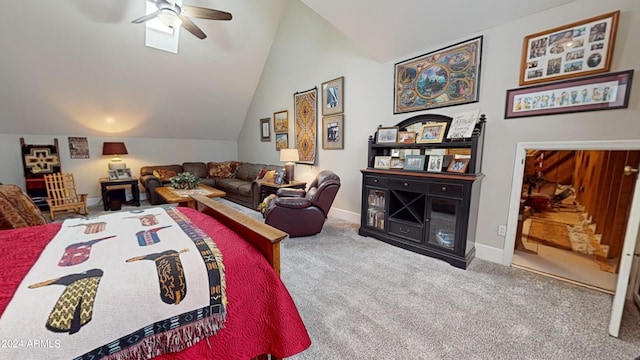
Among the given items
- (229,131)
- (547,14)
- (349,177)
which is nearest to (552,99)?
(547,14)

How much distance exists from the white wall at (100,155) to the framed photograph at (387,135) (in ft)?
17.1

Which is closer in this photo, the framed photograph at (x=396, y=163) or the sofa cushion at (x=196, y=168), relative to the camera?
the framed photograph at (x=396, y=163)

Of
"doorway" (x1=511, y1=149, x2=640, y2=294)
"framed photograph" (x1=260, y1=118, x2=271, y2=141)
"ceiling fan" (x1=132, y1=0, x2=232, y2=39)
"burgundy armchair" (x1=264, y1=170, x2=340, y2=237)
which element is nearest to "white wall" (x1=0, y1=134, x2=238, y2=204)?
"framed photograph" (x1=260, y1=118, x2=271, y2=141)

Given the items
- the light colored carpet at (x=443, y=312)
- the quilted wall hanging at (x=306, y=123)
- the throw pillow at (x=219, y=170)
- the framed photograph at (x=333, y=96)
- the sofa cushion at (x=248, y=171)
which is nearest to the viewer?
the light colored carpet at (x=443, y=312)

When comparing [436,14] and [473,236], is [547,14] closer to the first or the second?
A: [436,14]

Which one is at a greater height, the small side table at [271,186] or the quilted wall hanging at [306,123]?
the quilted wall hanging at [306,123]

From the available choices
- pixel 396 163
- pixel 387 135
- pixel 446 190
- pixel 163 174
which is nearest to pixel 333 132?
pixel 387 135

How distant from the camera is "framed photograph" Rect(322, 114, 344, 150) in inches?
158

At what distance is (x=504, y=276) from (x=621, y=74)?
1891mm

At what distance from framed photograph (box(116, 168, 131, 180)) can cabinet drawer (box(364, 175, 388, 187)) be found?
508 centimetres

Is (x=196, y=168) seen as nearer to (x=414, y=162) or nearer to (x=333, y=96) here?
(x=333, y=96)

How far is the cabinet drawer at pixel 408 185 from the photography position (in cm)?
270

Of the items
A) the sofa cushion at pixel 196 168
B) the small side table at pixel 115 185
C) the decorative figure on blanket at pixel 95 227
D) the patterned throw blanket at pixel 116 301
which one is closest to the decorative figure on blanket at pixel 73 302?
the patterned throw blanket at pixel 116 301

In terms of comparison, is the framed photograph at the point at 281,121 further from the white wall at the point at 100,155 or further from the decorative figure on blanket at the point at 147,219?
the decorative figure on blanket at the point at 147,219
